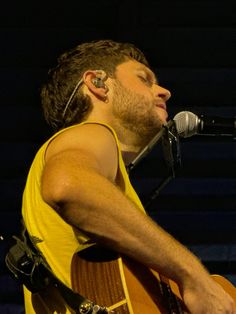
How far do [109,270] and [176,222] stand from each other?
221 cm

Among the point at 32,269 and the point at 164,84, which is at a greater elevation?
the point at 32,269

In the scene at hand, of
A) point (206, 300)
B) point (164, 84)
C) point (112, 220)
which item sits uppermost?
point (112, 220)

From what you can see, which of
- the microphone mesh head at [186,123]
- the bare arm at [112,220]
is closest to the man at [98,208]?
the bare arm at [112,220]

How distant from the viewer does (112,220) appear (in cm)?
119

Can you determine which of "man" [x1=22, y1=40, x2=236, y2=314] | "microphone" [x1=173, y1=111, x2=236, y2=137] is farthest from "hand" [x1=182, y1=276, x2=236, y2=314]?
"microphone" [x1=173, y1=111, x2=236, y2=137]

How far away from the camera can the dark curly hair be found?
171 cm

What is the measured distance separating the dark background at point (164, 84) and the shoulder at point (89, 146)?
75.1 inches

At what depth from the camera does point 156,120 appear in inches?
67.2

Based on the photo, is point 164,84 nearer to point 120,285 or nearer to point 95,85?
point 95,85

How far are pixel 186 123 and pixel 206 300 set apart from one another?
2.33 ft

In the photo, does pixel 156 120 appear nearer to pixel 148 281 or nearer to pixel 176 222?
pixel 148 281

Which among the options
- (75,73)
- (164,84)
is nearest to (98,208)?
(75,73)

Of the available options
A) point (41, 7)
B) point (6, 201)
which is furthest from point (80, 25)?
point (6, 201)

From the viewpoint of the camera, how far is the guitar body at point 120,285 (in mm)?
1129
